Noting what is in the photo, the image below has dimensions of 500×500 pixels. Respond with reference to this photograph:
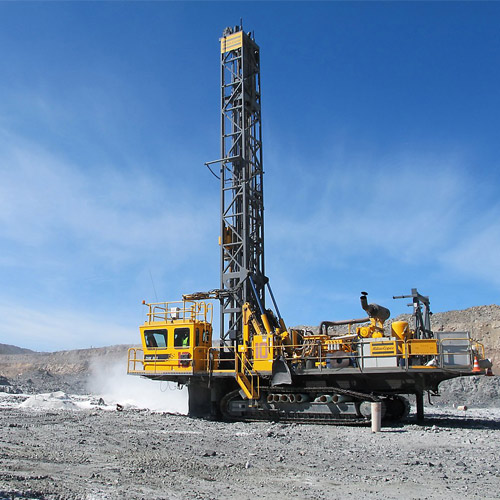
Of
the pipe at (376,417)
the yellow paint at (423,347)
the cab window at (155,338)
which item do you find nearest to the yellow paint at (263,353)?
the cab window at (155,338)

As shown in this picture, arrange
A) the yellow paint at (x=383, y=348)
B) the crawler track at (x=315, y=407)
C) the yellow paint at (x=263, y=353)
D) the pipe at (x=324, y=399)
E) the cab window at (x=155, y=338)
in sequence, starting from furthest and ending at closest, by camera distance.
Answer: the cab window at (x=155, y=338)
the yellow paint at (x=263, y=353)
the pipe at (x=324, y=399)
the crawler track at (x=315, y=407)
the yellow paint at (x=383, y=348)

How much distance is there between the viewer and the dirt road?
6977 millimetres

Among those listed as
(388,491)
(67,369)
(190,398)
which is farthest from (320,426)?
(67,369)

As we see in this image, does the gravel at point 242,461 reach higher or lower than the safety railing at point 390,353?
lower

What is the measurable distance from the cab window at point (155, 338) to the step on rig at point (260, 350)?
34 mm

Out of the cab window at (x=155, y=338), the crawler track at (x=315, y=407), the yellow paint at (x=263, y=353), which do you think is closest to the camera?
the crawler track at (x=315, y=407)

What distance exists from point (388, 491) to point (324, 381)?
892 centimetres

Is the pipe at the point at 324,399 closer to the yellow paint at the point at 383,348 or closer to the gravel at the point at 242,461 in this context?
the gravel at the point at 242,461

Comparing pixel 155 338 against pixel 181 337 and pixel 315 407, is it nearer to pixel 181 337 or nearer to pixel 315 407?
pixel 181 337

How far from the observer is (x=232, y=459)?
9.49 m

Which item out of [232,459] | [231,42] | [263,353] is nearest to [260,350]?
[263,353]

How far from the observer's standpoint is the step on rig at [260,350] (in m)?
14.9

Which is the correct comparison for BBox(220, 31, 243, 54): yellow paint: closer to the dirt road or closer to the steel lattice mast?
the steel lattice mast

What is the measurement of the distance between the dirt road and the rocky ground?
0.06 ft
